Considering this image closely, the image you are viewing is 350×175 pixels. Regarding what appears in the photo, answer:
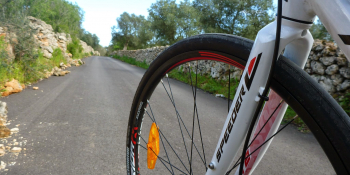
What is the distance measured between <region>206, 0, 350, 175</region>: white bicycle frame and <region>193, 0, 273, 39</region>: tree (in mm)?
17357

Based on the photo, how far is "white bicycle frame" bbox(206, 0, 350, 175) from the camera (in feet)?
1.50

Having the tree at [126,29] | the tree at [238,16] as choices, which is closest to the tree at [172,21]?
the tree at [238,16]

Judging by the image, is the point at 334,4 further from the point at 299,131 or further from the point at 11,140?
the point at 299,131

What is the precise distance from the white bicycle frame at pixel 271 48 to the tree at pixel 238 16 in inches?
683

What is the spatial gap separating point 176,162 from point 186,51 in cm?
147

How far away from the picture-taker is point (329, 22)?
47 cm

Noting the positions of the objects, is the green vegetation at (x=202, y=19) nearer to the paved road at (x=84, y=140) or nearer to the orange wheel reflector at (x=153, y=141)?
the paved road at (x=84, y=140)

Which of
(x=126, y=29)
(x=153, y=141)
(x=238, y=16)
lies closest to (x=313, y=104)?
(x=153, y=141)

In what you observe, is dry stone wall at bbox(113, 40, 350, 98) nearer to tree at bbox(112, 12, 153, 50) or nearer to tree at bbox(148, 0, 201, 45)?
tree at bbox(148, 0, 201, 45)

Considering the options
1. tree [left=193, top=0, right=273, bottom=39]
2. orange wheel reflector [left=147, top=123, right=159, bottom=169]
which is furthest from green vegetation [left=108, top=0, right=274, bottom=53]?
orange wheel reflector [left=147, top=123, right=159, bottom=169]

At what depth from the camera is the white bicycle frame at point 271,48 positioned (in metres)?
0.46

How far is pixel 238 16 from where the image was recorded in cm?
1738

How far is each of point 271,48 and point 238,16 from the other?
730 inches

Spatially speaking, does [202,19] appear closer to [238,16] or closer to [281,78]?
[238,16]
